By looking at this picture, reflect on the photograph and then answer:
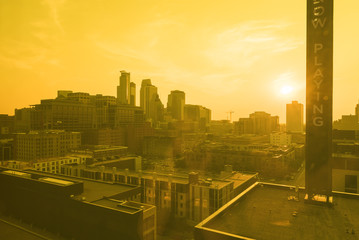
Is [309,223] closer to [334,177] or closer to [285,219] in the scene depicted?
[285,219]

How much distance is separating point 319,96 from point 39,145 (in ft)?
190

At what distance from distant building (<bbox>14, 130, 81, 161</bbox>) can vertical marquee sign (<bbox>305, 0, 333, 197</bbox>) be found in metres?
55.5

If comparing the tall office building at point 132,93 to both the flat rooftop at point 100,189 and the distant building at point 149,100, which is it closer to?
the distant building at point 149,100

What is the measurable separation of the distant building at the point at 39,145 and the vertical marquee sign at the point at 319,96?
182ft

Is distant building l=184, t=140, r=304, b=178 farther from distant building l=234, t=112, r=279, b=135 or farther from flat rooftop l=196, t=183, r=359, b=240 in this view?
distant building l=234, t=112, r=279, b=135

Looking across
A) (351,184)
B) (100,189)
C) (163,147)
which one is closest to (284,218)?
(351,184)

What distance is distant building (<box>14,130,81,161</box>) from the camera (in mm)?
55375

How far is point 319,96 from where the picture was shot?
15.3 meters

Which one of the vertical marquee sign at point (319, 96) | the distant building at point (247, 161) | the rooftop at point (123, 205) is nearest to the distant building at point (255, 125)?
the distant building at point (247, 161)

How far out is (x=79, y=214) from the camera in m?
21.6

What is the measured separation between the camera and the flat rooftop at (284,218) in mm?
11141

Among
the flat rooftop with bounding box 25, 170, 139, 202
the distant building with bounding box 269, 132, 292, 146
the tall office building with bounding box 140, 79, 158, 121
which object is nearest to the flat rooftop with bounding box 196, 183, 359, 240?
the flat rooftop with bounding box 25, 170, 139, 202

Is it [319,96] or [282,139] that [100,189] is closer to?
[319,96]

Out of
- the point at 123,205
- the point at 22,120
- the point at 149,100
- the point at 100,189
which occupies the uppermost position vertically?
the point at 149,100
